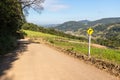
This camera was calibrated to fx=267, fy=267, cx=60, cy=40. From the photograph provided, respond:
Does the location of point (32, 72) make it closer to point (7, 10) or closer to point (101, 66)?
point (101, 66)

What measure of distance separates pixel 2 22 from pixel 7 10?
143 cm

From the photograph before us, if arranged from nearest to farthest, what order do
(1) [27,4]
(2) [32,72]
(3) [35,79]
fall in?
(3) [35,79], (2) [32,72], (1) [27,4]

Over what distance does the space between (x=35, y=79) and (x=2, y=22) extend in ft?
56.1

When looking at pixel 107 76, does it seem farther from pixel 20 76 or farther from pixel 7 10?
pixel 7 10

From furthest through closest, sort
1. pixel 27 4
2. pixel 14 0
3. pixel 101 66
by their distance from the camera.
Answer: pixel 27 4
pixel 14 0
pixel 101 66

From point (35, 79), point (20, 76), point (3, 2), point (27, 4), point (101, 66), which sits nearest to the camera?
point (35, 79)

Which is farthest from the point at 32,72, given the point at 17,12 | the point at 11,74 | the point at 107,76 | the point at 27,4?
the point at 27,4

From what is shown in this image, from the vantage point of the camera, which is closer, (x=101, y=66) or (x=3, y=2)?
(x=101, y=66)

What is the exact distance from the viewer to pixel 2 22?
2734 cm

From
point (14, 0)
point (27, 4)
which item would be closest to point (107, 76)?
point (14, 0)

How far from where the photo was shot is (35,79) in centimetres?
1132

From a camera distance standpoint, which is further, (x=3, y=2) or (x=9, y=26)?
(x=9, y=26)

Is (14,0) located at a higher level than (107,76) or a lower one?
higher

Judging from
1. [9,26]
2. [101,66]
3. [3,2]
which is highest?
[3,2]
